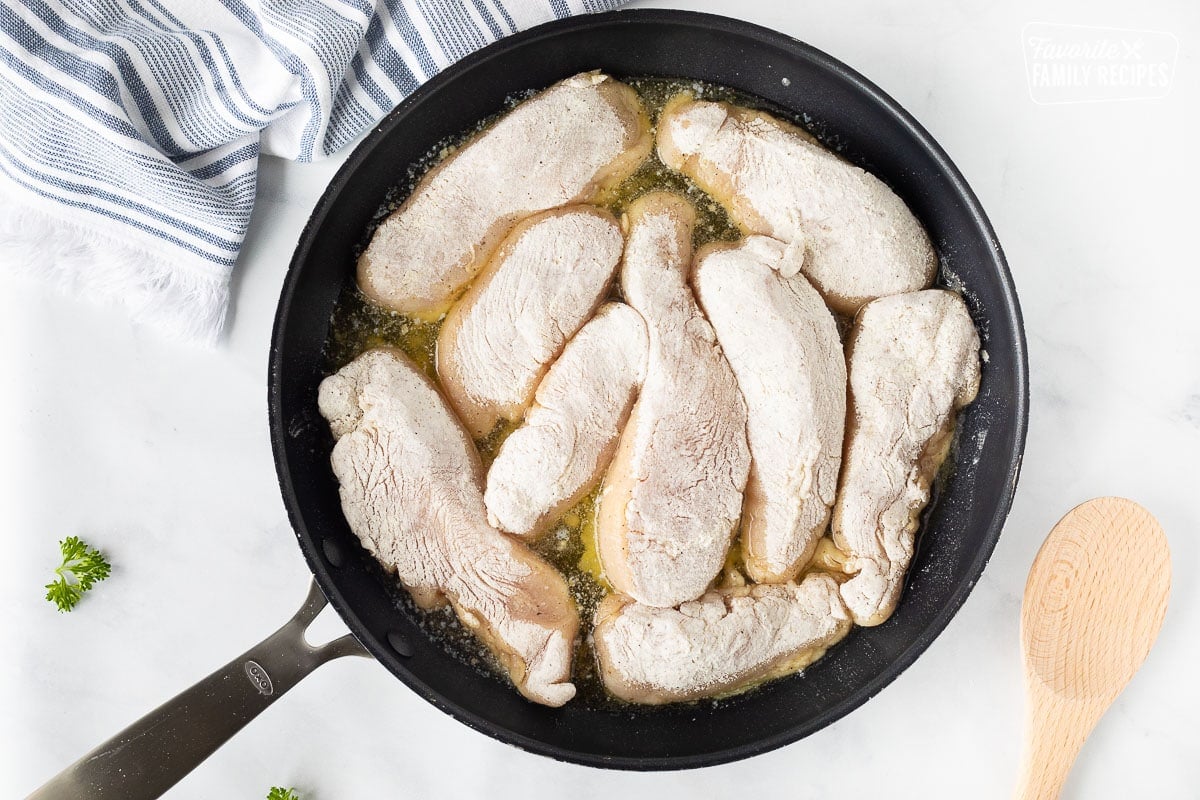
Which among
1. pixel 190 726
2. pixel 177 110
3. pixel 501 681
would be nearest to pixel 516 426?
pixel 501 681

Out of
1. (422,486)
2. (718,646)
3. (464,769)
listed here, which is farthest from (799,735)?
(422,486)

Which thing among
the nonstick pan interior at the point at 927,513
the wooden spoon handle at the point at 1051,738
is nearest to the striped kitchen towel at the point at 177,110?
the nonstick pan interior at the point at 927,513

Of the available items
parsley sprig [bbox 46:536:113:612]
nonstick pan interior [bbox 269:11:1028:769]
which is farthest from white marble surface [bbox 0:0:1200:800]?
nonstick pan interior [bbox 269:11:1028:769]

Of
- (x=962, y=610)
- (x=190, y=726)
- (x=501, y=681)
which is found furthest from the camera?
(x=962, y=610)

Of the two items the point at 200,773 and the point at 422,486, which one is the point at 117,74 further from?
the point at 200,773

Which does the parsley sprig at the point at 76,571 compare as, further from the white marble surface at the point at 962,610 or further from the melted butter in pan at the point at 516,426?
the melted butter in pan at the point at 516,426

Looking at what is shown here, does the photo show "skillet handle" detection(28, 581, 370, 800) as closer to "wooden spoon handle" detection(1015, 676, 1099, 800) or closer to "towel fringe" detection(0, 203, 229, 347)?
"towel fringe" detection(0, 203, 229, 347)

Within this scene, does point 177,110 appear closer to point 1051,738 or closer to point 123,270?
point 123,270
